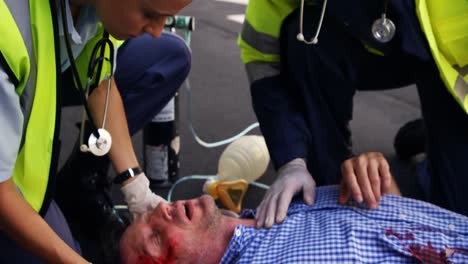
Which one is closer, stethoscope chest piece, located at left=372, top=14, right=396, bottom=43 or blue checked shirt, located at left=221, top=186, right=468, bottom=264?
blue checked shirt, located at left=221, top=186, right=468, bottom=264

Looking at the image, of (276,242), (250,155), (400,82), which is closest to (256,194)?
(250,155)

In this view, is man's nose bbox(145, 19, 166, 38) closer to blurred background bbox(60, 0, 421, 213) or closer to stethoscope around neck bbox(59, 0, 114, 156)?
stethoscope around neck bbox(59, 0, 114, 156)

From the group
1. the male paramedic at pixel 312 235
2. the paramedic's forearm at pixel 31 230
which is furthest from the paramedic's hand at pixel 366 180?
the paramedic's forearm at pixel 31 230

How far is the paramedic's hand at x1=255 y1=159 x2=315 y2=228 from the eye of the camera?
1.50 meters

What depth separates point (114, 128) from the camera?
1.67 meters

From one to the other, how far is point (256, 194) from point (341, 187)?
74cm

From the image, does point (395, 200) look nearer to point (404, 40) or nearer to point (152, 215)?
point (404, 40)

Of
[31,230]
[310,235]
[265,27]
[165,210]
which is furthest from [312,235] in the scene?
[265,27]

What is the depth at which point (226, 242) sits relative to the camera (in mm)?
1479

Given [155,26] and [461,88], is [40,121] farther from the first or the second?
[461,88]

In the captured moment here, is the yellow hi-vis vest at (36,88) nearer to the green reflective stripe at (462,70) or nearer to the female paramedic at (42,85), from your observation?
the female paramedic at (42,85)

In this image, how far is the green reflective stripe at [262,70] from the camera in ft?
6.16

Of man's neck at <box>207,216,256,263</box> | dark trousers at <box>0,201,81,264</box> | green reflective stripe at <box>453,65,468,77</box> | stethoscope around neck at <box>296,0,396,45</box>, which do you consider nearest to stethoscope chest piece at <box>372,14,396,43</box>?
stethoscope around neck at <box>296,0,396,45</box>

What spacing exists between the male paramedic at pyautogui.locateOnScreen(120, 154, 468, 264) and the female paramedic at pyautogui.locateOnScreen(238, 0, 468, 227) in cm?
8
